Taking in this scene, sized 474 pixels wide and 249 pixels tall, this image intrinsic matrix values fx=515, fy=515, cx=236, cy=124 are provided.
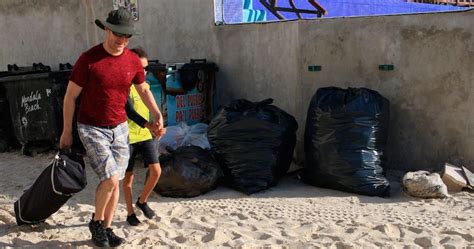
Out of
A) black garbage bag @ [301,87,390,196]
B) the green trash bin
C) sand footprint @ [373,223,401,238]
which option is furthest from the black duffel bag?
the green trash bin

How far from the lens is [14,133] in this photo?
672 cm

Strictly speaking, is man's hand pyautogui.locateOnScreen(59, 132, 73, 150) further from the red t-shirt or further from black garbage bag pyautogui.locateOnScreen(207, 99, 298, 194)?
black garbage bag pyautogui.locateOnScreen(207, 99, 298, 194)

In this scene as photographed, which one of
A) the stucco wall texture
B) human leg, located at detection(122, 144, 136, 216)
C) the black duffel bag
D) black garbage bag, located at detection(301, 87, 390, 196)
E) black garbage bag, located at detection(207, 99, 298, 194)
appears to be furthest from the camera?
the stucco wall texture

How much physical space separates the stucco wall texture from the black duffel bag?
2807 mm

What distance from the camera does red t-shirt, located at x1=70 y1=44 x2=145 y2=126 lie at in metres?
3.08

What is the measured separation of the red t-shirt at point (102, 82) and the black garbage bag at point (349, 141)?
1.99 metres

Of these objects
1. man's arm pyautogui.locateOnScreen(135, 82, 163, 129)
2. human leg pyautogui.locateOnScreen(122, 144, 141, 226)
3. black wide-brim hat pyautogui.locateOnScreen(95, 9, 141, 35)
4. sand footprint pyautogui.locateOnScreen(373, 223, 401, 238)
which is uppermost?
black wide-brim hat pyautogui.locateOnScreen(95, 9, 141, 35)

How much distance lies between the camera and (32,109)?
6262 millimetres

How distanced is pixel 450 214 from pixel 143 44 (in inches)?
183

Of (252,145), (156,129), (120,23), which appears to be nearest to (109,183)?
(156,129)

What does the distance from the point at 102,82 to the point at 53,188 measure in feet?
2.69

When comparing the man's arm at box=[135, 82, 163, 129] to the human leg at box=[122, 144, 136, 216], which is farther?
the human leg at box=[122, 144, 136, 216]

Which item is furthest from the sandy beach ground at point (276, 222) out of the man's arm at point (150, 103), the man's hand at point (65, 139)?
the man's arm at point (150, 103)

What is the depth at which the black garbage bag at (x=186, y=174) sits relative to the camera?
4.47 metres
